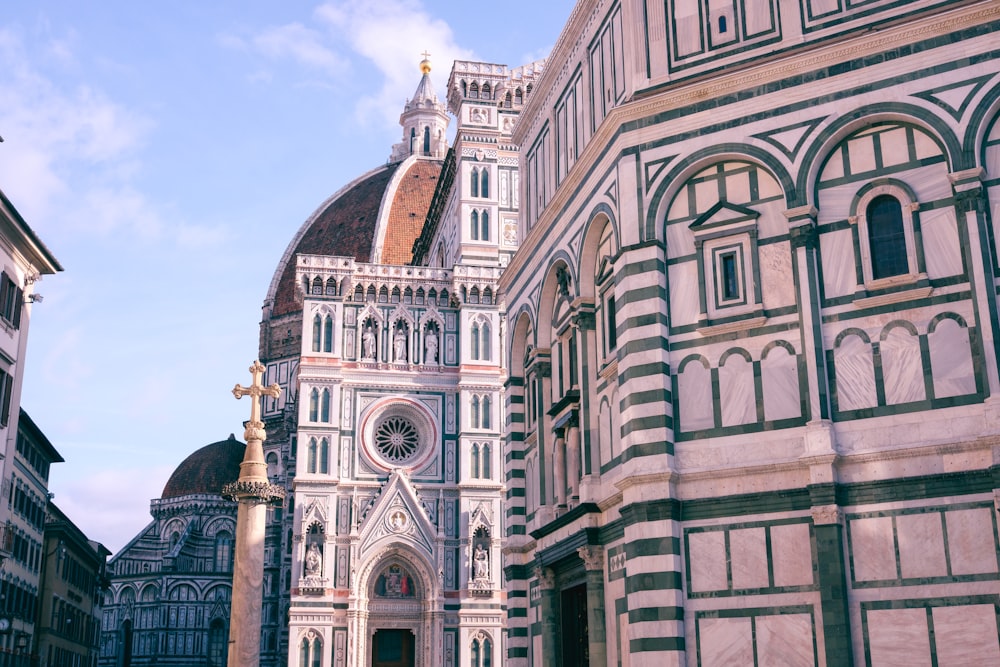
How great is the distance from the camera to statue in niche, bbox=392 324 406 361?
53.2 metres

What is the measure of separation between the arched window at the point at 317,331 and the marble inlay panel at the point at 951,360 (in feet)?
124

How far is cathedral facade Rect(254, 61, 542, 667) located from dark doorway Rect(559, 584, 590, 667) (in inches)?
1116

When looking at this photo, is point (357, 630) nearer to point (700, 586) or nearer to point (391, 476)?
point (391, 476)

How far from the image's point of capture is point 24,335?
33.8 m

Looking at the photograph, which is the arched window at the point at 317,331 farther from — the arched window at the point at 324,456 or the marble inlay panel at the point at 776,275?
the marble inlay panel at the point at 776,275

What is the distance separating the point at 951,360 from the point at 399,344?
125 ft

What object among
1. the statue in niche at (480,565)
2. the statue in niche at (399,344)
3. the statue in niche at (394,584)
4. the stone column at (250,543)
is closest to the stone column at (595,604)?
the stone column at (250,543)

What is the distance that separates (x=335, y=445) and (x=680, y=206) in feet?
111

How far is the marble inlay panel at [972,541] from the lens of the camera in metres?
15.8

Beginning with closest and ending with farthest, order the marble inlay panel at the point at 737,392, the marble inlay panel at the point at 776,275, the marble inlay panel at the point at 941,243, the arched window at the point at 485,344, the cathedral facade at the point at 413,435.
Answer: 1. the marble inlay panel at the point at 941,243
2. the marble inlay panel at the point at 737,392
3. the marble inlay panel at the point at 776,275
4. the cathedral facade at the point at 413,435
5. the arched window at the point at 485,344

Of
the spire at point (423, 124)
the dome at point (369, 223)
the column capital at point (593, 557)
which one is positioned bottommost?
the column capital at point (593, 557)

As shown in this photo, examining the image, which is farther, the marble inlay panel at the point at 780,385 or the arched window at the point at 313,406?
the arched window at the point at 313,406

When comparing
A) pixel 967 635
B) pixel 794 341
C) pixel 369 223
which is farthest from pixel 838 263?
pixel 369 223

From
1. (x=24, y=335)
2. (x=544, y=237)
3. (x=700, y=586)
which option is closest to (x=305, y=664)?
(x=24, y=335)
